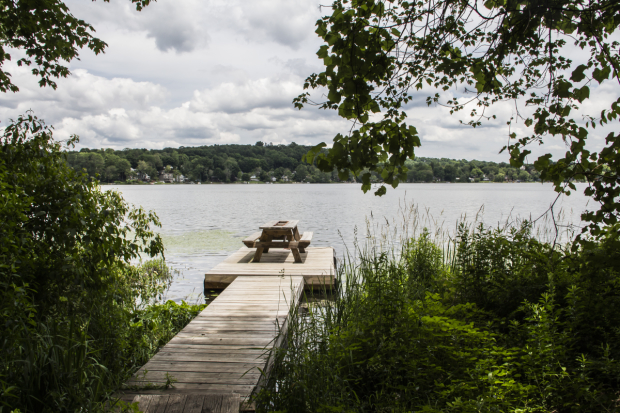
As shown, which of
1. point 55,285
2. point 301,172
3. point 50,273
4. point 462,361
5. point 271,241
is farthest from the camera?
point 301,172

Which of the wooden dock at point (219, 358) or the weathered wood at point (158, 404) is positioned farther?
the wooden dock at point (219, 358)

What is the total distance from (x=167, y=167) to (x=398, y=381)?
88837 mm

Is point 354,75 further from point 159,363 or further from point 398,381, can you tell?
point 159,363

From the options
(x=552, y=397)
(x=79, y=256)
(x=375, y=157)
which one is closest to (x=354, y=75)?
(x=375, y=157)

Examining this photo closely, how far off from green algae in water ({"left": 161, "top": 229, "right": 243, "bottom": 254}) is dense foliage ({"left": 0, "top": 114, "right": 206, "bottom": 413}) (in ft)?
28.7

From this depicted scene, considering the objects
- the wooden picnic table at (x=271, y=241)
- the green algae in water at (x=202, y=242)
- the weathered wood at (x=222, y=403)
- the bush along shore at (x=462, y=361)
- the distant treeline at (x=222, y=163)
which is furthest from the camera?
the distant treeline at (x=222, y=163)

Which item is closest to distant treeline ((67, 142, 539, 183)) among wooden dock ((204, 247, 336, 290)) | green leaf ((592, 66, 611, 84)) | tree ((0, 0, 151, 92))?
wooden dock ((204, 247, 336, 290))

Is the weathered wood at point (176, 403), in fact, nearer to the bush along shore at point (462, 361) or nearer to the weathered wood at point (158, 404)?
the weathered wood at point (158, 404)

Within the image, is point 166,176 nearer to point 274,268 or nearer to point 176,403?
point 274,268

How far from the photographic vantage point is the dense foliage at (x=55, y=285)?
2434 mm

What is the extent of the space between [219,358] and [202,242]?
1102 centimetres

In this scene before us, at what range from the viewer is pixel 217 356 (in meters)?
3.45

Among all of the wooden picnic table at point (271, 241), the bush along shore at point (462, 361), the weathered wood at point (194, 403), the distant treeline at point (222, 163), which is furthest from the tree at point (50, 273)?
the distant treeline at point (222, 163)

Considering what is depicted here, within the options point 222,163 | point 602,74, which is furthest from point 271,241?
point 222,163
